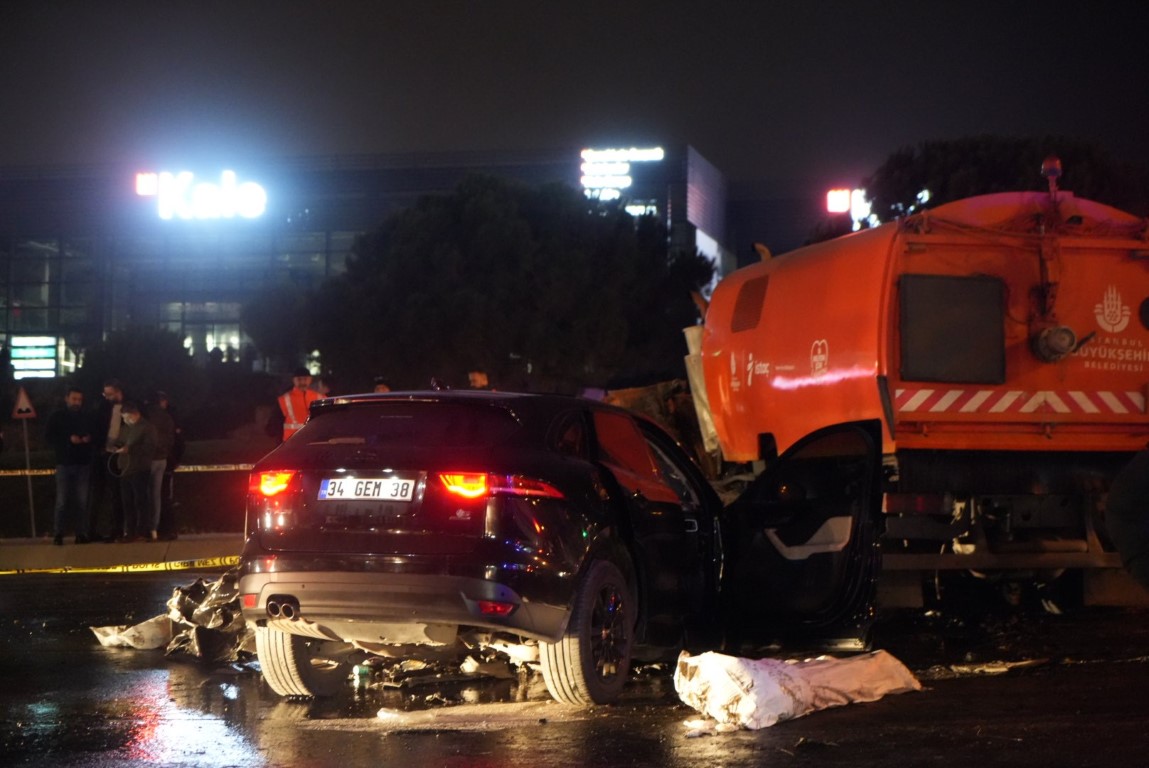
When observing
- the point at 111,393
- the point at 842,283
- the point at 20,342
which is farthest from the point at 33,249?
the point at 842,283

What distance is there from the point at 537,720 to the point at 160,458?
1144cm

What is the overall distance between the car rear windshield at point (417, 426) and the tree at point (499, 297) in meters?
37.3

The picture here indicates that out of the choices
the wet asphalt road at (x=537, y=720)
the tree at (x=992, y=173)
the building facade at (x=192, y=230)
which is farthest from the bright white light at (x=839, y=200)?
the building facade at (x=192, y=230)

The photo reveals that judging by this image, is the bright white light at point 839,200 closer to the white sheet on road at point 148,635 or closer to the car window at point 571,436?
the white sheet on road at point 148,635

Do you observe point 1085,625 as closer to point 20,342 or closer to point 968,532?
point 968,532

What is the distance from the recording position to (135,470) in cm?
1648

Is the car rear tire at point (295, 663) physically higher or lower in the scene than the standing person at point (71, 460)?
lower

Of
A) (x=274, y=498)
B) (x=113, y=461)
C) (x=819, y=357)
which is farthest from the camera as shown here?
(x=113, y=461)

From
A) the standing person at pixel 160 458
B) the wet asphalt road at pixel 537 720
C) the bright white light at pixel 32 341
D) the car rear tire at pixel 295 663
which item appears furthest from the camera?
the bright white light at pixel 32 341

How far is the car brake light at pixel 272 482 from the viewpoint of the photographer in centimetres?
679

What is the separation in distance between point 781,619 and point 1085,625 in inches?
128

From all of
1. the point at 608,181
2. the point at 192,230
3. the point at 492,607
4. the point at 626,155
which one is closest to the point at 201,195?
the point at 192,230

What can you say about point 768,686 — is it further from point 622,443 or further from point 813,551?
point 813,551

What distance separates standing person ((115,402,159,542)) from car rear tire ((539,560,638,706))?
10.5 m
